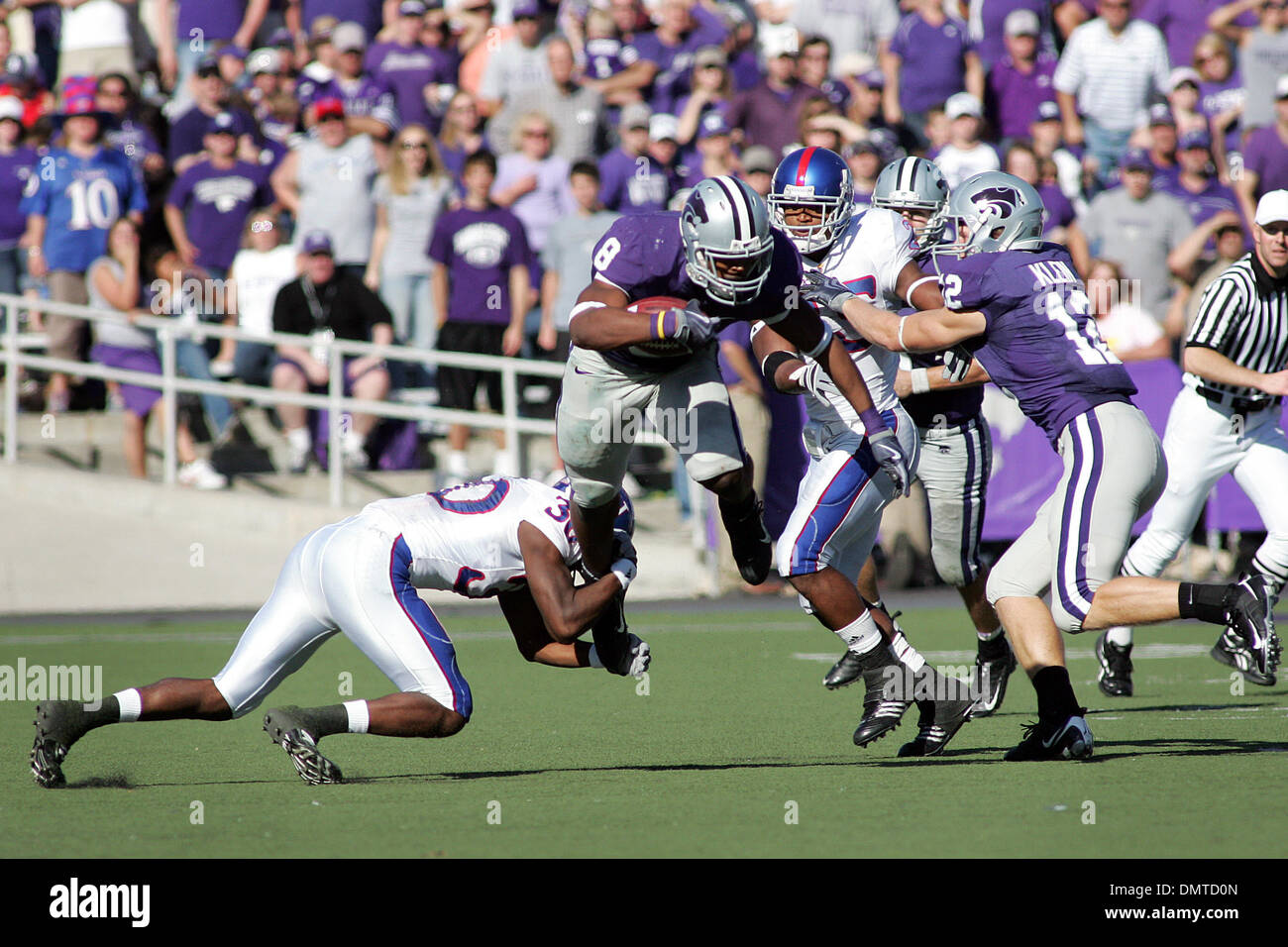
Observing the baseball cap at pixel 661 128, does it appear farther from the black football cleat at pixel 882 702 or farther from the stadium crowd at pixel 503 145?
the black football cleat at pixel 882 702

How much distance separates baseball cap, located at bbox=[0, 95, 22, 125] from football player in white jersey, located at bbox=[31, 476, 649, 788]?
9.99 m

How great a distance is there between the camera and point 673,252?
6.33 metres

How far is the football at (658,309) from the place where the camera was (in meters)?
6.14

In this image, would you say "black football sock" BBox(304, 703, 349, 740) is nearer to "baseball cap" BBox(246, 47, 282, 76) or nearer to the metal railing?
the metal railing

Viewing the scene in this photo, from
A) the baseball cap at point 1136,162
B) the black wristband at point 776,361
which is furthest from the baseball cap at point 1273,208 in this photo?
the baseball cap at point 1136,162

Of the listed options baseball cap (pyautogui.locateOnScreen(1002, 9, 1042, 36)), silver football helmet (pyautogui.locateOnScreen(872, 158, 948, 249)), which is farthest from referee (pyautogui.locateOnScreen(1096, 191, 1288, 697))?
baseball cap (pyautogui.locateOnScreen(1002, 9, 1042, 36))

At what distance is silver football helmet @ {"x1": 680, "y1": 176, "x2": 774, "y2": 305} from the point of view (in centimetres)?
599

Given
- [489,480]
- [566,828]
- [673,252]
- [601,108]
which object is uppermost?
[601,108]

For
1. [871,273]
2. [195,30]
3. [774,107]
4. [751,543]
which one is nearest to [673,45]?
[774,107]

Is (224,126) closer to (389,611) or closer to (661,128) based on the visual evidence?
(661,128)

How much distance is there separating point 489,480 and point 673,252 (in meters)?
1.05

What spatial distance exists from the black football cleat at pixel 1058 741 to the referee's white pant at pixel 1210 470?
223 centimetres

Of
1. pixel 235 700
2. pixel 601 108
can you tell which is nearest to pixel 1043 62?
pixel 601 108

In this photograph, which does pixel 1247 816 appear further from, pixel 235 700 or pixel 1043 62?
pixel 1043 62
